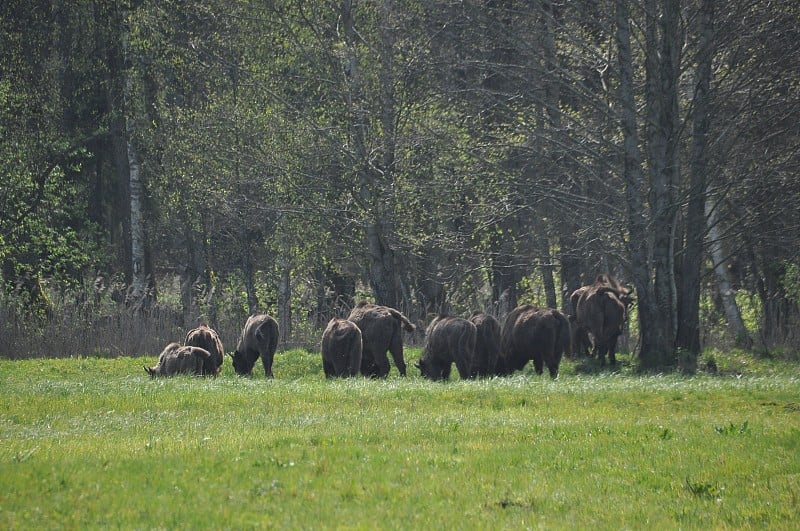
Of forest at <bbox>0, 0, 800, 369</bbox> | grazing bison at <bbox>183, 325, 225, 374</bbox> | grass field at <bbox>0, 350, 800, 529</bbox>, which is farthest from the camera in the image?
grazing bison at <bbox>183, 325, 225, 374</bbox>

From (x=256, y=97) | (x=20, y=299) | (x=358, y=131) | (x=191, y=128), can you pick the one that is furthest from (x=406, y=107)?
(x=20, y=299)

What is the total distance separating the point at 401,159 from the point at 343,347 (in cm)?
1104

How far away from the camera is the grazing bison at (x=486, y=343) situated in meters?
22.4

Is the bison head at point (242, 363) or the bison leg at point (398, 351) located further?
the bison head at point (242, 363)

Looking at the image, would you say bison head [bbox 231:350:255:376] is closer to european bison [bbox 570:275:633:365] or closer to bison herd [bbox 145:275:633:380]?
bison herd [bbox 145:275:633:380]

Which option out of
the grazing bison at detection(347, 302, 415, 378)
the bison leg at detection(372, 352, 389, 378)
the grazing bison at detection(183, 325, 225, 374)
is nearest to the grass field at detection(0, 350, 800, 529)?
the grazing bison at detection(347, 302, 415, 378)

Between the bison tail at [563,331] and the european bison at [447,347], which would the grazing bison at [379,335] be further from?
the bison tail at [563,331]

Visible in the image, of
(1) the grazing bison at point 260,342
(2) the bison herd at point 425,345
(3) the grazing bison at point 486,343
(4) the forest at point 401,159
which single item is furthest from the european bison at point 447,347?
(1) the grazing bison at point 260,342

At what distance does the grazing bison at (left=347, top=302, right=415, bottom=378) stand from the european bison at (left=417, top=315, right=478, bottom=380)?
657 mm

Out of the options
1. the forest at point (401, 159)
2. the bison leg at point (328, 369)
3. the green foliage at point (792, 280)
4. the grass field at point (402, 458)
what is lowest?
the grass field at point (402, 458)

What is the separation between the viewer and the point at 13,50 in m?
34.9

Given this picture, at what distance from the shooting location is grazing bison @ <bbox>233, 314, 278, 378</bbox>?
936 inches

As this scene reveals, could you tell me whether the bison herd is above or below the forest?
below

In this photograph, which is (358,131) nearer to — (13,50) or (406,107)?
(406,107)
